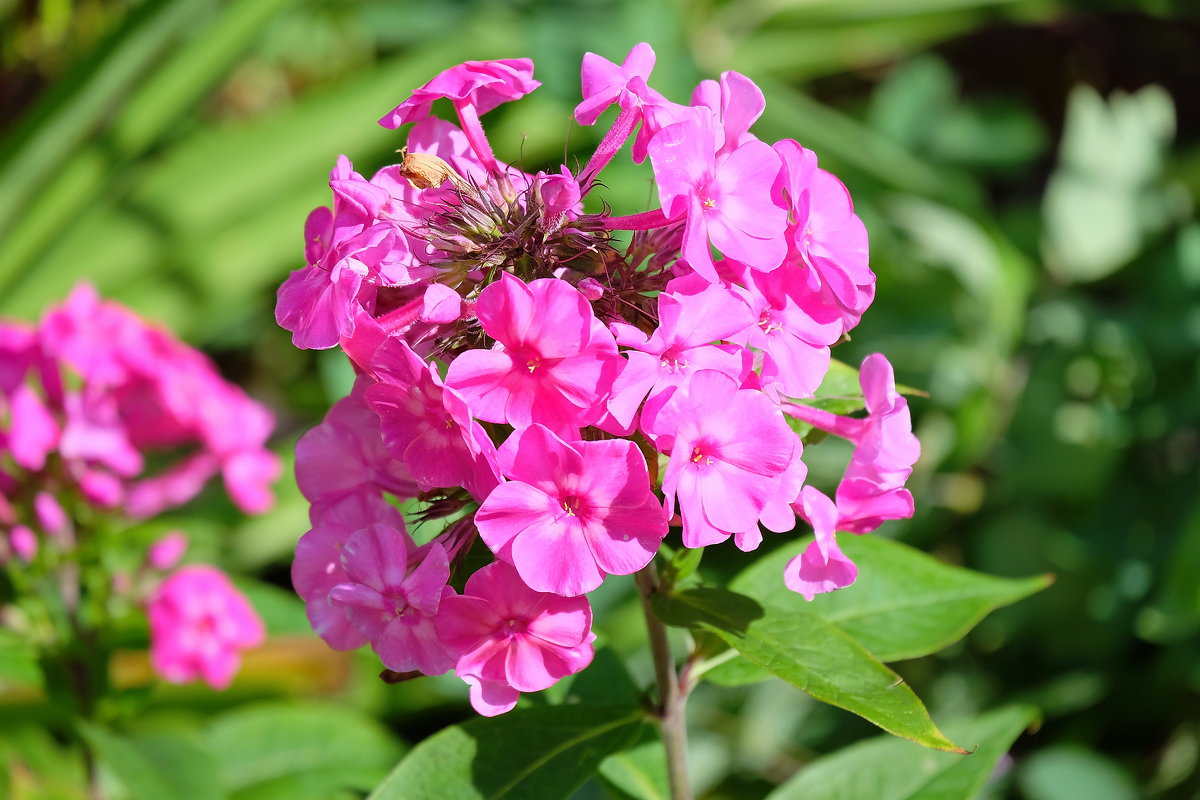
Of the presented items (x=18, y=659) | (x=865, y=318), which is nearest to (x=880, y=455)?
(x=18, y=659)

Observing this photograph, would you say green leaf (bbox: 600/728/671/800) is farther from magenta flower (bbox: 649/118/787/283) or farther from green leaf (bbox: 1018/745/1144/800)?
green leaf (bbox: 1018/745/1144/800)

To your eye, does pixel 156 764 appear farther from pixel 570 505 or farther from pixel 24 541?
pixel 570 505

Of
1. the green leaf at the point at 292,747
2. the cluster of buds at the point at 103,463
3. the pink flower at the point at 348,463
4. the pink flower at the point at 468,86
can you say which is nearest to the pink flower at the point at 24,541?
the cluster of buds at the point at 103,463

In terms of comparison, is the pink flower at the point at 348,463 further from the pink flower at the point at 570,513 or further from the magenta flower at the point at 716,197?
the magenta flower at the point at 716,197

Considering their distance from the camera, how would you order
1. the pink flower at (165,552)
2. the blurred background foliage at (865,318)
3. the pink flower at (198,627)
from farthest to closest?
the blurred background foliage at (865,318) → the pink flower at (165,552) → the pink flower at (198,627)

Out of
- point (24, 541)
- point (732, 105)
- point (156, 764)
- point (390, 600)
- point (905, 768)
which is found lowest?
point (905, 768)

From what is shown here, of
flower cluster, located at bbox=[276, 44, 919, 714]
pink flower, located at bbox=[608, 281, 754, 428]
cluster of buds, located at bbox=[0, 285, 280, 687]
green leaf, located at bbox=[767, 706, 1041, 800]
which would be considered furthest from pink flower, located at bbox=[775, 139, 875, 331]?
cluster of buds, located at bbox=[0, 285, 280, 687]

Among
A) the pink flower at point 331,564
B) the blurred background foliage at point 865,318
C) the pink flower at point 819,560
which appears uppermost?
the pink flower at point 331,564
